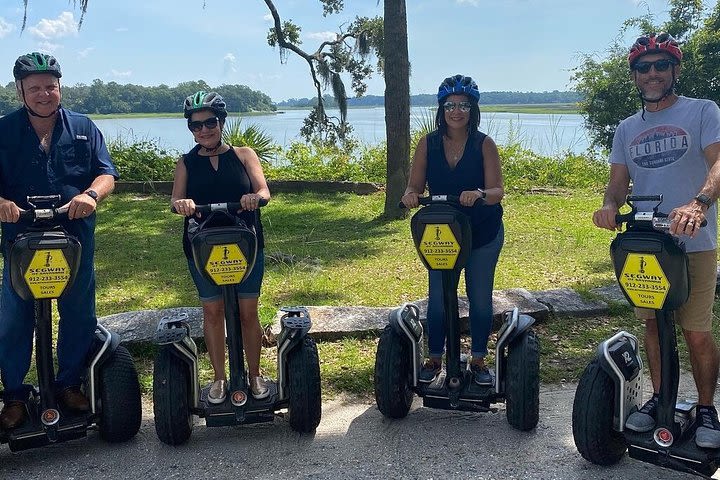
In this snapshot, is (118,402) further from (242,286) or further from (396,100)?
(396,100)

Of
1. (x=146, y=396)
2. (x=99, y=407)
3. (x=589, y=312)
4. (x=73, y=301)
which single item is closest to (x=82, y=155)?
(x=73, y=301)

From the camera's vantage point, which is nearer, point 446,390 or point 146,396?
point 446,390

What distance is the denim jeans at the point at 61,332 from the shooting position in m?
3.12

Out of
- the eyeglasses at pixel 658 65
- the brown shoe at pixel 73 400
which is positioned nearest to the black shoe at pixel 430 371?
the brown shoe at pixel 73 400

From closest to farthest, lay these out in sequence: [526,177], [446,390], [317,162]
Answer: [446,390] < [526,177] < [317,162]

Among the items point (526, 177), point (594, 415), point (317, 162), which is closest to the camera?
point (594, 415)

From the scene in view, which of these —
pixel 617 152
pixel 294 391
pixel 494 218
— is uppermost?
pixel 617 152

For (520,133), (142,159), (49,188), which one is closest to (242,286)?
(49,188)

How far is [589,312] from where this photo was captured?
16.9ft

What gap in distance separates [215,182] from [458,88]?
52.6 inches

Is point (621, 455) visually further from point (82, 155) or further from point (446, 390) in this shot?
point (82, 155)

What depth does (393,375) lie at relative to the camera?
11.2ft

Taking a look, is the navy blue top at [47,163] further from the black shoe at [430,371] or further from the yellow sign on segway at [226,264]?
the black shoe at [430,371]

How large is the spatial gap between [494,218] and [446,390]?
949mm
